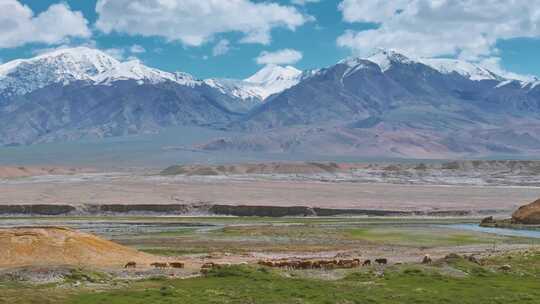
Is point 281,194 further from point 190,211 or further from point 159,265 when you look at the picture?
point 159,265

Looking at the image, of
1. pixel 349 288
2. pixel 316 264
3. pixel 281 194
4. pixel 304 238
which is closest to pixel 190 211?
pixel 281 194

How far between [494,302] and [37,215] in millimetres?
82833

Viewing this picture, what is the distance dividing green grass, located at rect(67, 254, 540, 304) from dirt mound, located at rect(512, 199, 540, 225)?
153 feet

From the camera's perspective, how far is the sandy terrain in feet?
375

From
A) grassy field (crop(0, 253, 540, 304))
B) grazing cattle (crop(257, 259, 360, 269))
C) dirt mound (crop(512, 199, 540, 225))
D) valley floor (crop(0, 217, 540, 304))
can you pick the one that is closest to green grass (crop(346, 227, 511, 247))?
valley floor (crop(0, 217, 540, 304))

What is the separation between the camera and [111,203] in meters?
111

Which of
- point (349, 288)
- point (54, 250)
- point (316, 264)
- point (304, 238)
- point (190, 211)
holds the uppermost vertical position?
point (190, 211)

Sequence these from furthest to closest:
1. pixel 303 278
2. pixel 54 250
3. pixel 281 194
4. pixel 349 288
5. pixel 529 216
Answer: pixel 281 194 < pixel 529 216 < pixel 54 250 < pixel 303 278 < pixel 349 288

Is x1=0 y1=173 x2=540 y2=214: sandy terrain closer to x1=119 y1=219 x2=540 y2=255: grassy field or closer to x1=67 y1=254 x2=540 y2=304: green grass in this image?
x1=119 y1=219 x2=540 y2=255: grassy field

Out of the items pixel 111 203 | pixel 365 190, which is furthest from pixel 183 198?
pixel 365 190

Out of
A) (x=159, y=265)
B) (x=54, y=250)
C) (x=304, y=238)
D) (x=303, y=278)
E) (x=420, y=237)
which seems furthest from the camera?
(x=420, y=237)

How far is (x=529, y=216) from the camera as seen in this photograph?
3310 inches

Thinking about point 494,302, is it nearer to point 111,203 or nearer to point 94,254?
point 94,254

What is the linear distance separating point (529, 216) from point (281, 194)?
174 ft
